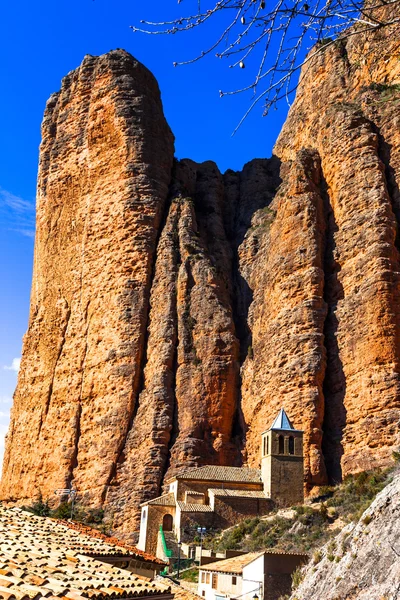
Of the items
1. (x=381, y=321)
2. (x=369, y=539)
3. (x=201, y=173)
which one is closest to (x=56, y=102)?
(x=201, y=173)

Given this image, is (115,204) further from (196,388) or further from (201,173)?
(196,388)

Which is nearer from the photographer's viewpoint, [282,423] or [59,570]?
[59,570]

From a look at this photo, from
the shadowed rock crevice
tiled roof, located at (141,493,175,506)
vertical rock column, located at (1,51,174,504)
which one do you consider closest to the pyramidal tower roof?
the shadowed rock crevice

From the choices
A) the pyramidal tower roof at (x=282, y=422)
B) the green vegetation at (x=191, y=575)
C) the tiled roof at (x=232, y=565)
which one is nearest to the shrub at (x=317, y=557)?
the tiled roof at (x=232, y=565)

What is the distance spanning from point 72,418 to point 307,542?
18.9 meters

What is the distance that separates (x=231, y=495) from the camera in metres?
29.1

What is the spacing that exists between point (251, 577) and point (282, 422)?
10356 millimetres

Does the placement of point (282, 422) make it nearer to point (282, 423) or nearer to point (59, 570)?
point (282, 423)

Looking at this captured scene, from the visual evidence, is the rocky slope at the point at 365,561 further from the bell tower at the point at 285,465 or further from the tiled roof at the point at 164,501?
the tiled roof at the point at 164,501

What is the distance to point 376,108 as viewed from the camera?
115 ft

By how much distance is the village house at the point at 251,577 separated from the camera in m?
18.7

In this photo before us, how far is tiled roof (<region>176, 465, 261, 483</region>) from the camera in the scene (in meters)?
30.4

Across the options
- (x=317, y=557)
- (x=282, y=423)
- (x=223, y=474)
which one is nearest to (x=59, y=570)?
(x=317, y=557)

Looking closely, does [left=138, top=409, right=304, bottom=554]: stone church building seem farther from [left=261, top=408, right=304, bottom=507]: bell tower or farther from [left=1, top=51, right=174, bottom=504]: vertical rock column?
[left=1, top=51, right=174, bottom=504]: vertical rock column
